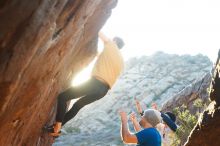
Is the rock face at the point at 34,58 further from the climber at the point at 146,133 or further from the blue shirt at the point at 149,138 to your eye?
the blue shirt at the point at 149,138

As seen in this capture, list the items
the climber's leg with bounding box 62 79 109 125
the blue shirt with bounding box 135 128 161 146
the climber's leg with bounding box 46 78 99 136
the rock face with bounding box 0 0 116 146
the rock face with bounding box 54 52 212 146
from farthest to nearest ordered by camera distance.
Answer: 1. the rock face with bounding box 54 52 212 146
2. the climber's leg with bounding box 62 79 109 125
3. the climber's leg with bounding box 46 78 99 136
4. the blue shirt with bounding box 135 128 161 146
5. the rock face with bounding box 0 0 116 146

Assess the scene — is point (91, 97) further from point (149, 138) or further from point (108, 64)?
point (149, 138)

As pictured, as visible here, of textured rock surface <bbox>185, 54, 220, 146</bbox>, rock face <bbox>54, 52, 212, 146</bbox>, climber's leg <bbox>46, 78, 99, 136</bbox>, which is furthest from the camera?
rock face <bbox>54, 52, 212, 146</bbox>

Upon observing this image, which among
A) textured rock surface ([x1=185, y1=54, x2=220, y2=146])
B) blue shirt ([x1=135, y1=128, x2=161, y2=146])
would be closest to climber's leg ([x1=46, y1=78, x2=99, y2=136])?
blue shirt ([x1=135, y1=128, x2=161, y2=146])

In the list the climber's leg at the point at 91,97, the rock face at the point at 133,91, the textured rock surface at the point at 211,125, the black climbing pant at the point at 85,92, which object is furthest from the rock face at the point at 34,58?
the rock face at the point at 133,91

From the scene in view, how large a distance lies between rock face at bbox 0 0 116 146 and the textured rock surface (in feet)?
10.6

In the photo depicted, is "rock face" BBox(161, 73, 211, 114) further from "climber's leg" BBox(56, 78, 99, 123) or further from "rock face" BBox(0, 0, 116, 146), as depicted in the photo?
"climber's leg" BBox(56, 78, 99, 123)

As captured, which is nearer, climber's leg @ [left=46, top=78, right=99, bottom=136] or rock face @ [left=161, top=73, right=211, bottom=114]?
climber's leg @ [left=46, top=78, right=99, bottom=136]

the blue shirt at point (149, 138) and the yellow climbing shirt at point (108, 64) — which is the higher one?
the yellow climbing shirt at point (108, 64)

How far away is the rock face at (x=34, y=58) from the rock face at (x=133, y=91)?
30861mm

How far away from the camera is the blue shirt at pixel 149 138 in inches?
261

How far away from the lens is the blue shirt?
261 inches

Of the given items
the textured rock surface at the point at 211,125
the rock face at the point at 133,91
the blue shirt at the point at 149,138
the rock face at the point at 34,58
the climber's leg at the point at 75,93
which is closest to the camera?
the rock face at the point at 34,58

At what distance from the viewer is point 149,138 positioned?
21.8 feet
